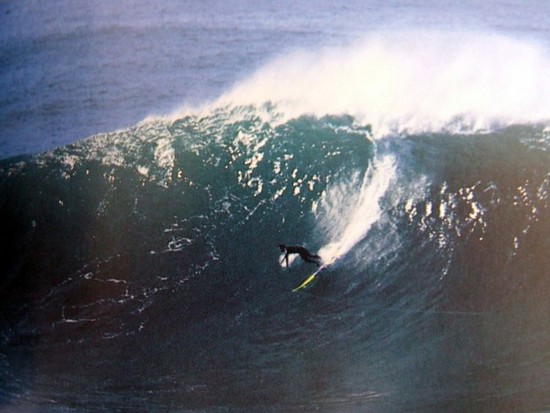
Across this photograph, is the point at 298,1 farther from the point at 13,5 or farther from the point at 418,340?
the point at 418,340

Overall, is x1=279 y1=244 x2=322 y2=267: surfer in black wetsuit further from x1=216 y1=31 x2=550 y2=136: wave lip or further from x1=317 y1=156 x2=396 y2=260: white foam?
x1=216 y1=31 x2=550 y2=136: wave lip

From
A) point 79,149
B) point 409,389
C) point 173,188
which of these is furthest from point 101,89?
point 409,389

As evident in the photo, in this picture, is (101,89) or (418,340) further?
(418,340)

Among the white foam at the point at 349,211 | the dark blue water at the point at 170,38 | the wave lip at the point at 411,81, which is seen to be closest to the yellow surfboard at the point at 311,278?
the white foam at the point at 349,211

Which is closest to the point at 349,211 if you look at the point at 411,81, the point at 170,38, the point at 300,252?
the point at 300,252

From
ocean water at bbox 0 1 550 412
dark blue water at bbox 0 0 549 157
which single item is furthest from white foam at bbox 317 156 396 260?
dark blue water at bbox 0 0 549 157

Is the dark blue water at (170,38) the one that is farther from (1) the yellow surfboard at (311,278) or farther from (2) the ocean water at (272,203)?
(1) the yellow surfboard at (311,278)

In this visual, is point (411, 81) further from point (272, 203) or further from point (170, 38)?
point (170, 38)
